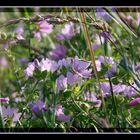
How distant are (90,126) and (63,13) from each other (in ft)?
1.12

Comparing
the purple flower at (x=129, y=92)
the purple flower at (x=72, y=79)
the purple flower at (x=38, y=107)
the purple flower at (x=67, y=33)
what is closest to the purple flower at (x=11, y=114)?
the purple flower at (x=38, y=107)

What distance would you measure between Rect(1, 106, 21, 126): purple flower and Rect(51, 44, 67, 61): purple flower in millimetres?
297

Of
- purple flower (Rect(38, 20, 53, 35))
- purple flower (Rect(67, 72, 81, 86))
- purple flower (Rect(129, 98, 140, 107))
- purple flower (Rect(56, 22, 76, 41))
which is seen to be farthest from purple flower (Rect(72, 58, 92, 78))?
purple flower (Rect(56, 22, 76, 41))

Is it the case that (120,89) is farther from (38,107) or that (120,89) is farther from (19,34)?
(19,34)

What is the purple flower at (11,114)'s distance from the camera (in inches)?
55.8

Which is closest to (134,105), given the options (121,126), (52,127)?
(121,126)

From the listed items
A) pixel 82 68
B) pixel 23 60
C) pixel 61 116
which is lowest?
pixel 61 116

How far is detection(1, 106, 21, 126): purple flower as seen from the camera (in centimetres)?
Result: 142

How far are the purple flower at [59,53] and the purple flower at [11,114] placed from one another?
0.30 m

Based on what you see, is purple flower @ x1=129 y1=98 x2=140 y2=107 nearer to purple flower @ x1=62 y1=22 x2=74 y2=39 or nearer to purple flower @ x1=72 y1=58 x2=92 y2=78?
purple flower @ x1=72 y1=58 x2=92 y2=78

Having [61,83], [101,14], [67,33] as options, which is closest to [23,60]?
[67,33]

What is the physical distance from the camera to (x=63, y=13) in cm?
159

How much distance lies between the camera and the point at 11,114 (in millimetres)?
Result: 1431

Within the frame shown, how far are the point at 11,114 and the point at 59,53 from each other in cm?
36
